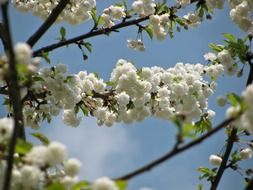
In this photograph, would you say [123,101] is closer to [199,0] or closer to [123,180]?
[199,0]

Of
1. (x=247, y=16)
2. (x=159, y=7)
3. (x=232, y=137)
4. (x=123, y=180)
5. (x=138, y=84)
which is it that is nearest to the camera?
(x=123, y=180)

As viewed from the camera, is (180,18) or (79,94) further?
(180,18)

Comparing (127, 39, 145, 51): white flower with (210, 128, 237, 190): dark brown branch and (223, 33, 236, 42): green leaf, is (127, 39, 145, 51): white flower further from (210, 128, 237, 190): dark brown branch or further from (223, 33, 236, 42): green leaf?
(210, 128, 237, 190): dark brown branch

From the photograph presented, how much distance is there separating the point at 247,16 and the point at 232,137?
4.85 feet

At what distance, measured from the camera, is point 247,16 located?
612 cm

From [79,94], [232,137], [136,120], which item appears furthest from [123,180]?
[136,120]

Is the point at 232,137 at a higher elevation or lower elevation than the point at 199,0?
lower

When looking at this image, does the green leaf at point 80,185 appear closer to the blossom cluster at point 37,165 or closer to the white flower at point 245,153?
the blossom cluster at point 37,165

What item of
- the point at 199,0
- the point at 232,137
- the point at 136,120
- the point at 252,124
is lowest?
the point at 252,124

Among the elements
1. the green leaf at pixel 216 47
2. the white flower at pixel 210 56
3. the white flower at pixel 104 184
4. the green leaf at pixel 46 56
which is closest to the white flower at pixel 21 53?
the white flower at pixel 104 184

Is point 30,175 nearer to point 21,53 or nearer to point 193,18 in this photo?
point 21,53

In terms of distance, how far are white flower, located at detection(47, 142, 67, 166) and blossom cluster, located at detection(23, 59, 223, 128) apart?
10.4ft

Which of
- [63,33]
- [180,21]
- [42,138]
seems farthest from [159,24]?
[42,138]

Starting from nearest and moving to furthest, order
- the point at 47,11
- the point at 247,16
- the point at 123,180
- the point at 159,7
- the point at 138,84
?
1. the point at 123,180
2. the point at 247,16
3. the point at 138,84
4. the point at 159,7
5. the point at 47,11
